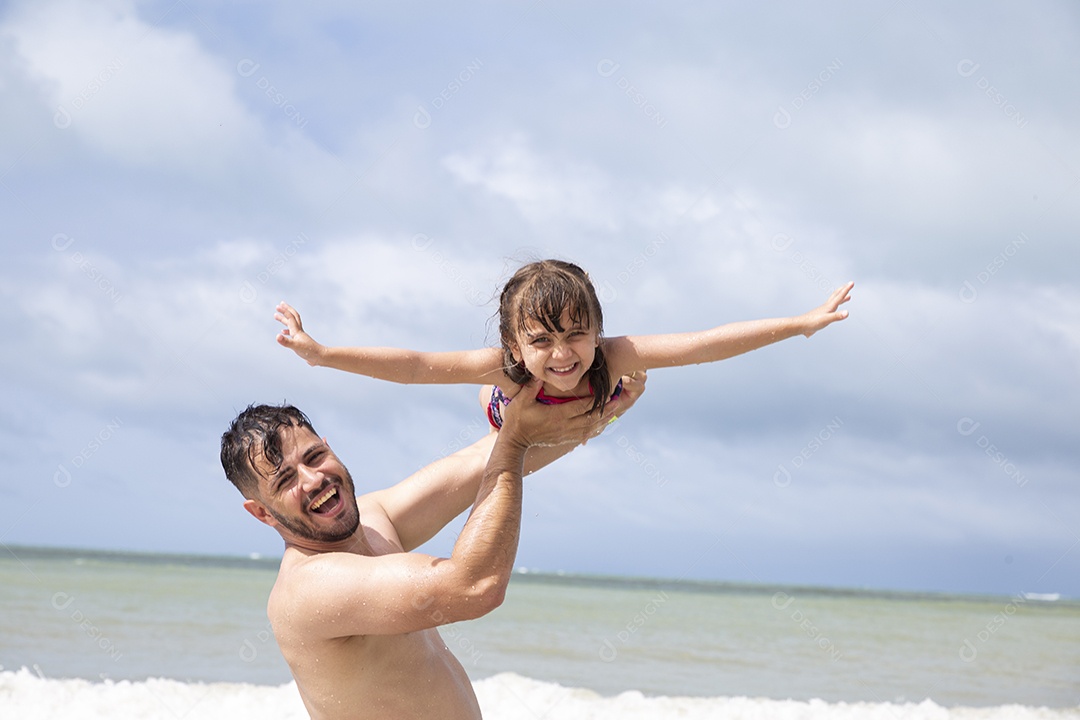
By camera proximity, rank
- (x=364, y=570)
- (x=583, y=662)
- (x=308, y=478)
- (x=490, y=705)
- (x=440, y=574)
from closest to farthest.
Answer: (x=440, y=574) < (x=364, y=570) < (x=308, y=478) < (x=490, y=705) < (x=583, y=662)

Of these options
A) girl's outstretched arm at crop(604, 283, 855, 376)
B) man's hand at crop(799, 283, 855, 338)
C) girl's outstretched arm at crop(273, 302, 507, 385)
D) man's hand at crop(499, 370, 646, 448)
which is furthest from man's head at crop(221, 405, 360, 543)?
man's hand at crop(799, 283, 855, 338)

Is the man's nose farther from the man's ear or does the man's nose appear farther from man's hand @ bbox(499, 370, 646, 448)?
man's hand @ bbox(499, 370, 646, 448)

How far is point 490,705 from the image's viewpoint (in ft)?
32.6

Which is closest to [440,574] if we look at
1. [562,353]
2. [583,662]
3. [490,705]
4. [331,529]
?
[331,529]

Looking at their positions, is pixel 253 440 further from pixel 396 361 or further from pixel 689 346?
pixel 689 346

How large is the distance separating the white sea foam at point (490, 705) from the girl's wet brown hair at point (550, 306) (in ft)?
17.9

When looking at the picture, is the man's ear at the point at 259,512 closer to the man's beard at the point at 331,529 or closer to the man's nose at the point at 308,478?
the man's beard at the point at 331,529

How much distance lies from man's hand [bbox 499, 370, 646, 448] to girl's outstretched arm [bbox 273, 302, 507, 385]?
48 cm

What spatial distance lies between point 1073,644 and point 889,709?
26.5 ft

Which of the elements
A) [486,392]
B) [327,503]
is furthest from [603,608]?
[327,503]

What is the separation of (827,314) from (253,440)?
2572 mm

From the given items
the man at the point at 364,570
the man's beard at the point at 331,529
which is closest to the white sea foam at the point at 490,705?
the man at the point at 364,570

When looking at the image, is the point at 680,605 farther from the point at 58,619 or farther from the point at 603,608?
the point at 58,619

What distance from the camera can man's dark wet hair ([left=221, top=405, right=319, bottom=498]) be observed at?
4.18 meters
